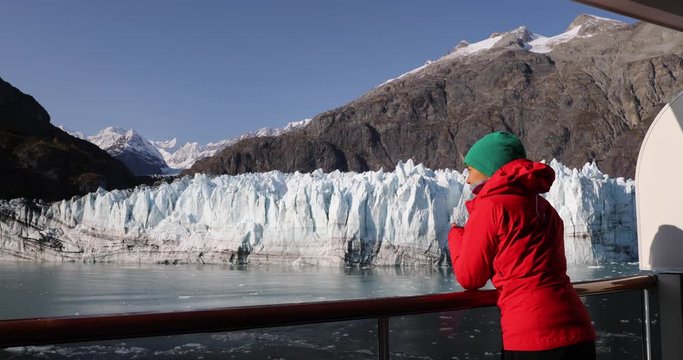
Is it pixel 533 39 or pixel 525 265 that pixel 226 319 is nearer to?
pixel 525 265

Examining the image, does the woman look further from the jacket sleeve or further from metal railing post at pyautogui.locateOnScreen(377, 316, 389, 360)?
metal railing post at pyautogui.locateOnScreen(377, 316, 389, 360)

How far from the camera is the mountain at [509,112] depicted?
6638 cm

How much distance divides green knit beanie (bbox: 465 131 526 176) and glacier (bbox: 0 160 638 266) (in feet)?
64.6

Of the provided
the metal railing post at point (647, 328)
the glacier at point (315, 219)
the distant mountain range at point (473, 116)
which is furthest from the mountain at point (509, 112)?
the metal railing post at point (647, 328)

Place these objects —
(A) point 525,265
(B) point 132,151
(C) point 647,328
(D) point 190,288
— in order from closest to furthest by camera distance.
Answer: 1. (A) point 525,265
2. (C) point 647,328
3. (D) point 190,288
4. (B) point 132,151

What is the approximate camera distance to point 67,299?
53.0 ft

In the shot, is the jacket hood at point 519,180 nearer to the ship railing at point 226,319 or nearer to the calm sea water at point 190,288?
the ship railing at point 226,319

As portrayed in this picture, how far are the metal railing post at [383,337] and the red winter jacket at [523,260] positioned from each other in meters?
0.19

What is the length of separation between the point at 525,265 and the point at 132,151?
358 feet

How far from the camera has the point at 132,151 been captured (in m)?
104

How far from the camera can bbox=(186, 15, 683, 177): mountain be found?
66375mm

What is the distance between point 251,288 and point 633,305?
1670cm

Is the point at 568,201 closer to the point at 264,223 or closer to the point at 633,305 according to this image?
the point at 264,223

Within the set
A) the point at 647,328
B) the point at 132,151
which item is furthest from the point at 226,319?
the point at 132,151
